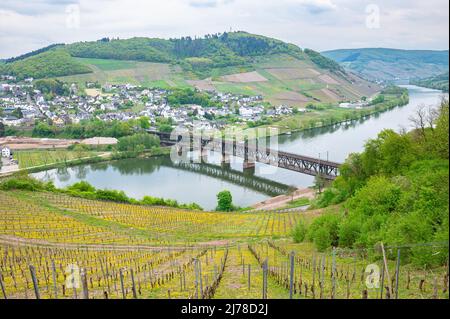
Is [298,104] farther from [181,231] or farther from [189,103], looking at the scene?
[181,231]

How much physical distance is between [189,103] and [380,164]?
71.0 meters

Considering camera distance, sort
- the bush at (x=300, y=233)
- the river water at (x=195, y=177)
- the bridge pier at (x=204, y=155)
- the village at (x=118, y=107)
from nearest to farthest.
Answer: the bush at (x=300, y=233) → the river water at (x=195, y=177) → the bridge pier at (x=204, y=155) → the village at (x=118, y=107)

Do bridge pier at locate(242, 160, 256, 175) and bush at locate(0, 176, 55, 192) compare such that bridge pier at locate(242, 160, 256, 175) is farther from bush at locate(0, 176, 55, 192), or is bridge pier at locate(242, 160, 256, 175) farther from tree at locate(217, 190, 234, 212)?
bush at locate(0, 176, 55, 192)

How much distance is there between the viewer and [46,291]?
8602 millimetres

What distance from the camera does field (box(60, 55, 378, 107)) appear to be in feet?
317

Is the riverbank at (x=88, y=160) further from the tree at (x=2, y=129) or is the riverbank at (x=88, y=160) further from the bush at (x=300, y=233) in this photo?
the bush at (x=300, y=233)

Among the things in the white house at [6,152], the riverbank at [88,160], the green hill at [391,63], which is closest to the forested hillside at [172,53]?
the green hill at [391,63]

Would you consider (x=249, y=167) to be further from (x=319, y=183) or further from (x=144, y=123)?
(x=144, y=123)

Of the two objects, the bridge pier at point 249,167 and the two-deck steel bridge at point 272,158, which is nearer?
the two-deck steel bridge at point 272,158

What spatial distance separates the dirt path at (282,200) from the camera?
29.9 m

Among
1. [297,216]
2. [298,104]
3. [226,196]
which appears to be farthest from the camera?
[298,104]

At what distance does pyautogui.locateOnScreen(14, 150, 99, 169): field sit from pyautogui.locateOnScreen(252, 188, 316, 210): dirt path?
2490 centimetres

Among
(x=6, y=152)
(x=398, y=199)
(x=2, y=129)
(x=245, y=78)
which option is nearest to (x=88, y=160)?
(x=6, y=152)
